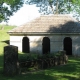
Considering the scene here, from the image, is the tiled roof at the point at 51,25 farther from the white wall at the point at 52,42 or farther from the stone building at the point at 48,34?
the white wall at the point at 52,42

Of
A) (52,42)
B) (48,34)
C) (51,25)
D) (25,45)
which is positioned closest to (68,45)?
(52,42)

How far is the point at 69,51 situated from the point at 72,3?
73.2ft

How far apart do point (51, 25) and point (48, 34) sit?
1.83 metres

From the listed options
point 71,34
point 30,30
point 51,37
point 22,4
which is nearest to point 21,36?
point 30,30

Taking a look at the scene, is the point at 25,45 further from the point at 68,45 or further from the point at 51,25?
the point at 68,45

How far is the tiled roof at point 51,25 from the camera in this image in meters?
34.5

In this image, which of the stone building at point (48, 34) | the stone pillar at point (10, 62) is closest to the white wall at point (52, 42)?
the stone building at point (48, 34)

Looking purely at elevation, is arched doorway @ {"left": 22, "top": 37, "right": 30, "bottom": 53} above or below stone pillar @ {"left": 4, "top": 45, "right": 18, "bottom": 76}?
above

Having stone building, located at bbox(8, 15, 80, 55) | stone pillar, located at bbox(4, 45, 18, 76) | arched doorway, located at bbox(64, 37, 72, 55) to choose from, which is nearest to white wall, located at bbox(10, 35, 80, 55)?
stone building, located at bbox(8, 15, 80, 55)

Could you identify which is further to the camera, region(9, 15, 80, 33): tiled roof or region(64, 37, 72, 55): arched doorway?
region(64, 37, 72, 55): arched doorway

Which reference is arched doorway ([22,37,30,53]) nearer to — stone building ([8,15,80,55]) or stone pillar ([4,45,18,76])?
stone building ([8,15,80,55])

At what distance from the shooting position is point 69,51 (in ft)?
125

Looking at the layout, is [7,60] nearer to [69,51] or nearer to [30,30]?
[30,30]

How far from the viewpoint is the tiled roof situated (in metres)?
34.5
